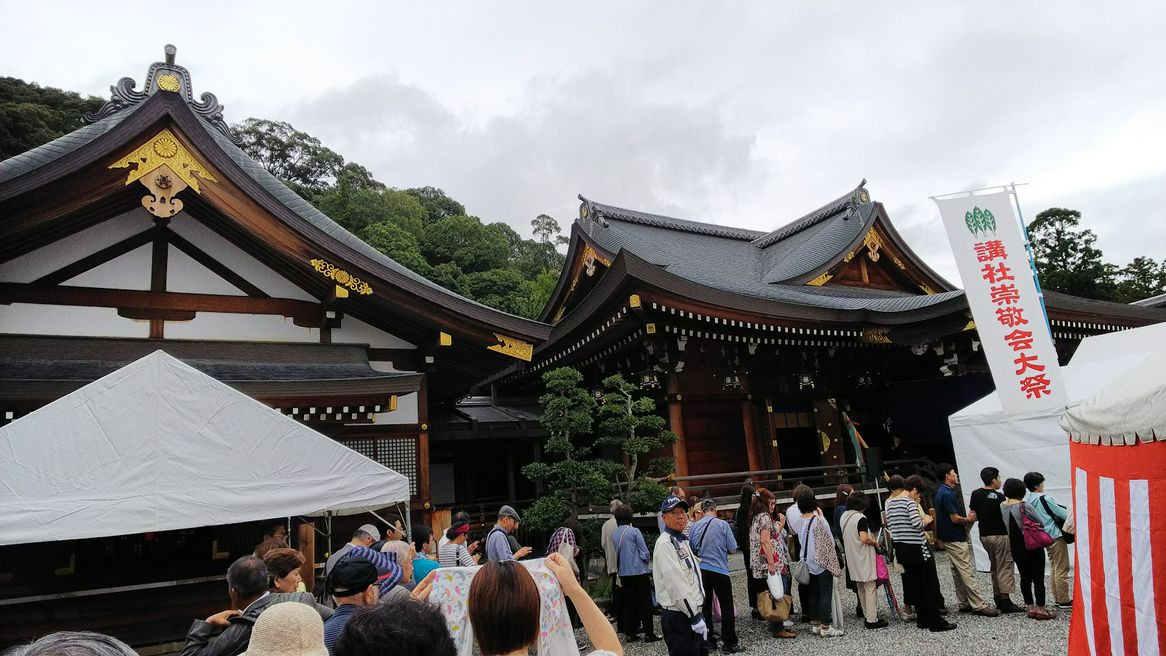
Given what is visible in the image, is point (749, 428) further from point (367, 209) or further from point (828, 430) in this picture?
point (367, 209)

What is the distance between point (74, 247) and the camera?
25.4 ft

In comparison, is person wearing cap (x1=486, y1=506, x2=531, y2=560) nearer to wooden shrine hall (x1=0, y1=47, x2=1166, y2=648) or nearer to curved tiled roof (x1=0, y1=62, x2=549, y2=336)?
wooden shrine hall (x1=0, y1=47, x2=1166, y2=648)

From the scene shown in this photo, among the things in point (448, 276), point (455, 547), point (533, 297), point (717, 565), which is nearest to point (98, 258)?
point (455, 547)

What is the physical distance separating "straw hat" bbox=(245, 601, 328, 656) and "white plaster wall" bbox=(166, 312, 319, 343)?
712 cm

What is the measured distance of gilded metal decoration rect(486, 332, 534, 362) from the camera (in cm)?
912

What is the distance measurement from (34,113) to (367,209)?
53.4 feet

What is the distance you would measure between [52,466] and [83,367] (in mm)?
3640

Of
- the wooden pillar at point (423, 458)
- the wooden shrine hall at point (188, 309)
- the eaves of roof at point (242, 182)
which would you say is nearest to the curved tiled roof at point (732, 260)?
the eaves of roof at point (242, 182)

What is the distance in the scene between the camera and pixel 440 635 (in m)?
1.74

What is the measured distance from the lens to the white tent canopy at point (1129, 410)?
2.69 m

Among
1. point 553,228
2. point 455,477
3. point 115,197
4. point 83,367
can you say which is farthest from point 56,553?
point 553,228

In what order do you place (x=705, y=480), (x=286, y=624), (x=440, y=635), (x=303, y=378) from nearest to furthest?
1. (x=440, y=635)
2. (x=286, y=624)
3. (x=303, y=378)
4. (x=705, y=480)

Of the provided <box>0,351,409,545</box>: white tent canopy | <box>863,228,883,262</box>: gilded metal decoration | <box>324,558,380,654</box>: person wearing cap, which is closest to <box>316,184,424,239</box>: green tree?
<box>863,228,883,262</box>: gilded metal decoration

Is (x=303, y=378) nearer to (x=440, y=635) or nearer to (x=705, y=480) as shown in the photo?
(x=440, y=635)
